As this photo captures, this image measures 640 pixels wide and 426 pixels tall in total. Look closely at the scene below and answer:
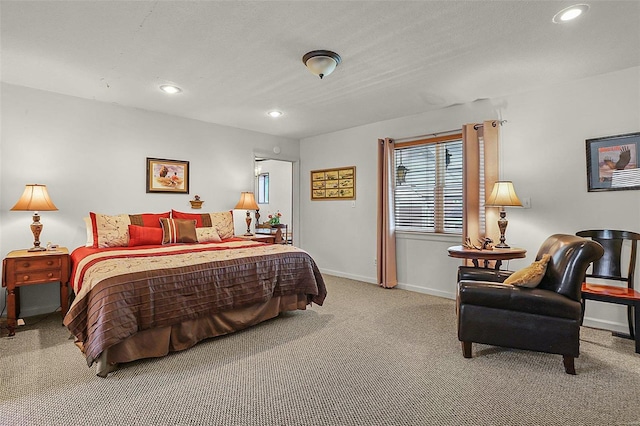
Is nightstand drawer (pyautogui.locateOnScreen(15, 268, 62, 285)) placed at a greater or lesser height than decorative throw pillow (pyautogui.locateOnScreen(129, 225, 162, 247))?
lesser

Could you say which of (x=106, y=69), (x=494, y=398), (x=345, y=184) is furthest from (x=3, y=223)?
(x=494, y=398)

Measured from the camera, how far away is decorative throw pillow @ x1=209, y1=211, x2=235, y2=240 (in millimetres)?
4422

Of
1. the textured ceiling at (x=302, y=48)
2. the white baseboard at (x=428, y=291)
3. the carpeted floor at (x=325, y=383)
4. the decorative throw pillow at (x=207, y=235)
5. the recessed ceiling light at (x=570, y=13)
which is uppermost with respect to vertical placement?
the textured ceiling at (x=302, y=48)

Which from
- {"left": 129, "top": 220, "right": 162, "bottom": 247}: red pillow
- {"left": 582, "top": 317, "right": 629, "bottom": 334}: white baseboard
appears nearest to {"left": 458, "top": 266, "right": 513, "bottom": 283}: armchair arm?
{"left": 582, "top": 317, "right": 629, "bottom": 334}: white baseboard

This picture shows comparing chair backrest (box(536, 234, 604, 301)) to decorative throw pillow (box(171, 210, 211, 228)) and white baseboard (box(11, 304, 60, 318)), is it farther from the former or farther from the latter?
white baseboard (box(11, 304, 60, 318))

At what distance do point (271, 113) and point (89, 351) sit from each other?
3.29 meters

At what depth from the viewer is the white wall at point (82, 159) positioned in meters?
3.38

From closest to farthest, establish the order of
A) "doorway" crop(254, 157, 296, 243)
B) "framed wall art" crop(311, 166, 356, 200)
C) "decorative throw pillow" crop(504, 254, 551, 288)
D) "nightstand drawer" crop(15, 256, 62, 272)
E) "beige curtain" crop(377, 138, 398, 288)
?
"decorative throw pillow" crop(504, 254, 551, 288), "nightstand drawer" crop(15, 256, 62, 272), "beige curtain" crop(377, 138, 398, 288), "framed wall art" crop(311, 166, 356, 200), "doorway" crop(254, 157, 296, 243)

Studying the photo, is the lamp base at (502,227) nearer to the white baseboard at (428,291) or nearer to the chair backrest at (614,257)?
the chair backrest at (614,257)

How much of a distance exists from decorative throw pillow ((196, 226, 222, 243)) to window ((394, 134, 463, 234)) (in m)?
2.50

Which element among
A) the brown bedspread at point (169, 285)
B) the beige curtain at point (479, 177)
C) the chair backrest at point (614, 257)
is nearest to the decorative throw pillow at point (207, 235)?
the brown bedspread at point (169, 285)

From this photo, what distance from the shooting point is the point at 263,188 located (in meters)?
8.73

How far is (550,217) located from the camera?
345cm

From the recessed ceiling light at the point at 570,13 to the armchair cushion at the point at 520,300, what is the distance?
6.01ft
